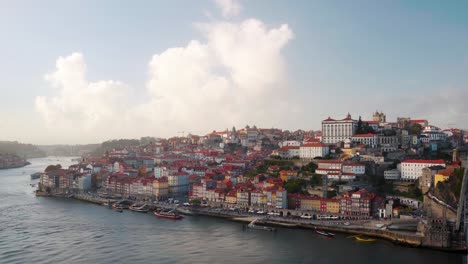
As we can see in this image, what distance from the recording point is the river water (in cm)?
1151

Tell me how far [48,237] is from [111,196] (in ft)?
28.3

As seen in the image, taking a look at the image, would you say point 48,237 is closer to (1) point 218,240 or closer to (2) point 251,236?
(1) point 218,240

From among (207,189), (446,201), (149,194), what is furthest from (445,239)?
(149,194)

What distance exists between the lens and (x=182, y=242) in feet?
43.1

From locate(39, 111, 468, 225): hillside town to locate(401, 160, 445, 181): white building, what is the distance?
0.04 meters

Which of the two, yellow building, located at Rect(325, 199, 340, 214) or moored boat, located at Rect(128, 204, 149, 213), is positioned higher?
yellow building, located at Rect(325, 199, 340, 214)

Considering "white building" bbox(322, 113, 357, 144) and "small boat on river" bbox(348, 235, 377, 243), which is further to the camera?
"white building" bbox(322, 113, 357, 144)

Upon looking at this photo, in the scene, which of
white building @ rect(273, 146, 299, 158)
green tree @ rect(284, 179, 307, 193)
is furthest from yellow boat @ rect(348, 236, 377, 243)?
white building @ rect(273, 146, 299, 158)

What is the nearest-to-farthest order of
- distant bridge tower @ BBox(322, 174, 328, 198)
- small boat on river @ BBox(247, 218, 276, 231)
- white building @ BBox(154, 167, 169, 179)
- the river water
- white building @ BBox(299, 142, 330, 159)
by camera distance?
the river water
small boat on river @ BBox(247, 218, 276, 231)
distant bridge tower @ BBox(322, 174, 328, 198)
white building @ BBox(299, 142, 330, 159)
white building @ BBox(154, 167, 169, 179)

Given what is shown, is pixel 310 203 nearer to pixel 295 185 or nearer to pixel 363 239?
pixel 295 185

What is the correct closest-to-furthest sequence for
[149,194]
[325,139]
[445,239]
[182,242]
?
[445,239] < [182,242] < [149,194] < [325,139]

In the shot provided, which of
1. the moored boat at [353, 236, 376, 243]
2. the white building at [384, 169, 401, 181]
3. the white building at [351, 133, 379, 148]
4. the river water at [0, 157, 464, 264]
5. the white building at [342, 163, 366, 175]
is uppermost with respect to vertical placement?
the white building at [351, 133, 379, 148]

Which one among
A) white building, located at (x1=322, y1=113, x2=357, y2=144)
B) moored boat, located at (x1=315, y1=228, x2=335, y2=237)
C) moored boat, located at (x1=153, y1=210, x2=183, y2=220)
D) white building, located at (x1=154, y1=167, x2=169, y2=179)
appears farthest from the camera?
white building, located at (x1=322, y1=113, x2=357, y2=144)

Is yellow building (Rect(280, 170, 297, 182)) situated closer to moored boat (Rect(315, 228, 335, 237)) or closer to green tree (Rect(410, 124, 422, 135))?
moored boat (Rect(315, 228, 335, 237))
